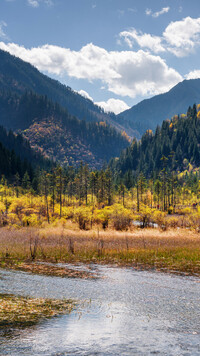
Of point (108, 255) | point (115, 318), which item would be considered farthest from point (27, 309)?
point (108, 255)

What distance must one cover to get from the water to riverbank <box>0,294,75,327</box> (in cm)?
61

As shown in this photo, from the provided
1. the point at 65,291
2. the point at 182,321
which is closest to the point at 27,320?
the point at 65,291

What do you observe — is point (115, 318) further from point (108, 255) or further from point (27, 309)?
point (108, 255)

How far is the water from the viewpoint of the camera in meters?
9.12

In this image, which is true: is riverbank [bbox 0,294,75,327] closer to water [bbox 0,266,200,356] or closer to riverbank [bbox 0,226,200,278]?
water [bbox 0,266,200,356]

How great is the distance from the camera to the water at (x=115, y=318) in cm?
912

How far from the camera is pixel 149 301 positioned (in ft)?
47.6

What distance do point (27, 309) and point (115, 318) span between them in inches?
156

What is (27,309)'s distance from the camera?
494 inches

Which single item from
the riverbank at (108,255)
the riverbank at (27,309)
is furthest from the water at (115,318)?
the riverbank at (108,255)

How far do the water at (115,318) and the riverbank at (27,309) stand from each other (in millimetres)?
613

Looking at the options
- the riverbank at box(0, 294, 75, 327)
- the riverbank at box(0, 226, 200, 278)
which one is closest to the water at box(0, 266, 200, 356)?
Result: the riverbank at box(0, 294, 75, 327)

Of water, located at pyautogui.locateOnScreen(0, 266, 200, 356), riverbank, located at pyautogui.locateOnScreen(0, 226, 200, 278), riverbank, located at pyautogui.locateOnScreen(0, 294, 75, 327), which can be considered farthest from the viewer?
riverbank, located at pyautogui.locateOnScreen(0, 226, 200, 278)

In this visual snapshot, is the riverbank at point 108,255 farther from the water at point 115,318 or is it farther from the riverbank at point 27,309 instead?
the riverbank at point 27,309
